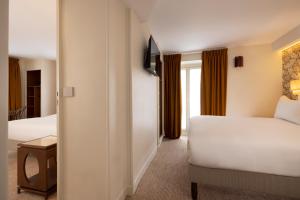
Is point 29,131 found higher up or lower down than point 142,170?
higher up

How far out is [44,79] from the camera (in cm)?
514

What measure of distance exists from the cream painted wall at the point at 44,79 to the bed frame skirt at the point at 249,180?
16.7 ft

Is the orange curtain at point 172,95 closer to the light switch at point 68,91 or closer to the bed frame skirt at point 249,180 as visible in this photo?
the bed frame skirt at point 249,180

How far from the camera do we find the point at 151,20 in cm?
256

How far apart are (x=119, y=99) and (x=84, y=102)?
37 cm

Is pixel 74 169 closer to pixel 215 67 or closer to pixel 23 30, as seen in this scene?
pixel 23 30

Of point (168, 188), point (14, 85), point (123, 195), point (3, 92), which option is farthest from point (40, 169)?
point (14, 85)

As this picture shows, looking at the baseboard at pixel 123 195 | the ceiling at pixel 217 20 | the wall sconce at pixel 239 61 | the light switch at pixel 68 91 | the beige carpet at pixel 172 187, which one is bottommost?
the beige carpet at pixel 172 187

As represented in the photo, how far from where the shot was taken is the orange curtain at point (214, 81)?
3875mm

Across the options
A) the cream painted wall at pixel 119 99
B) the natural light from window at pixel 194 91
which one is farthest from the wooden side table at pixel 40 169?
the natural light from window at pixel 194 91

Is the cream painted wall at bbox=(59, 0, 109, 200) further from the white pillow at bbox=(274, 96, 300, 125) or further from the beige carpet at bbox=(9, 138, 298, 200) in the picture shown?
the white pillow at bbox=(274, 96, 300, 125)

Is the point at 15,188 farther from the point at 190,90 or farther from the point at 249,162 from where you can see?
the point at 190,90


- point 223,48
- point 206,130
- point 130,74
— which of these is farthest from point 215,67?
point 130,74

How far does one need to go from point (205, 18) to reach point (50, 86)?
4865 millimetres
